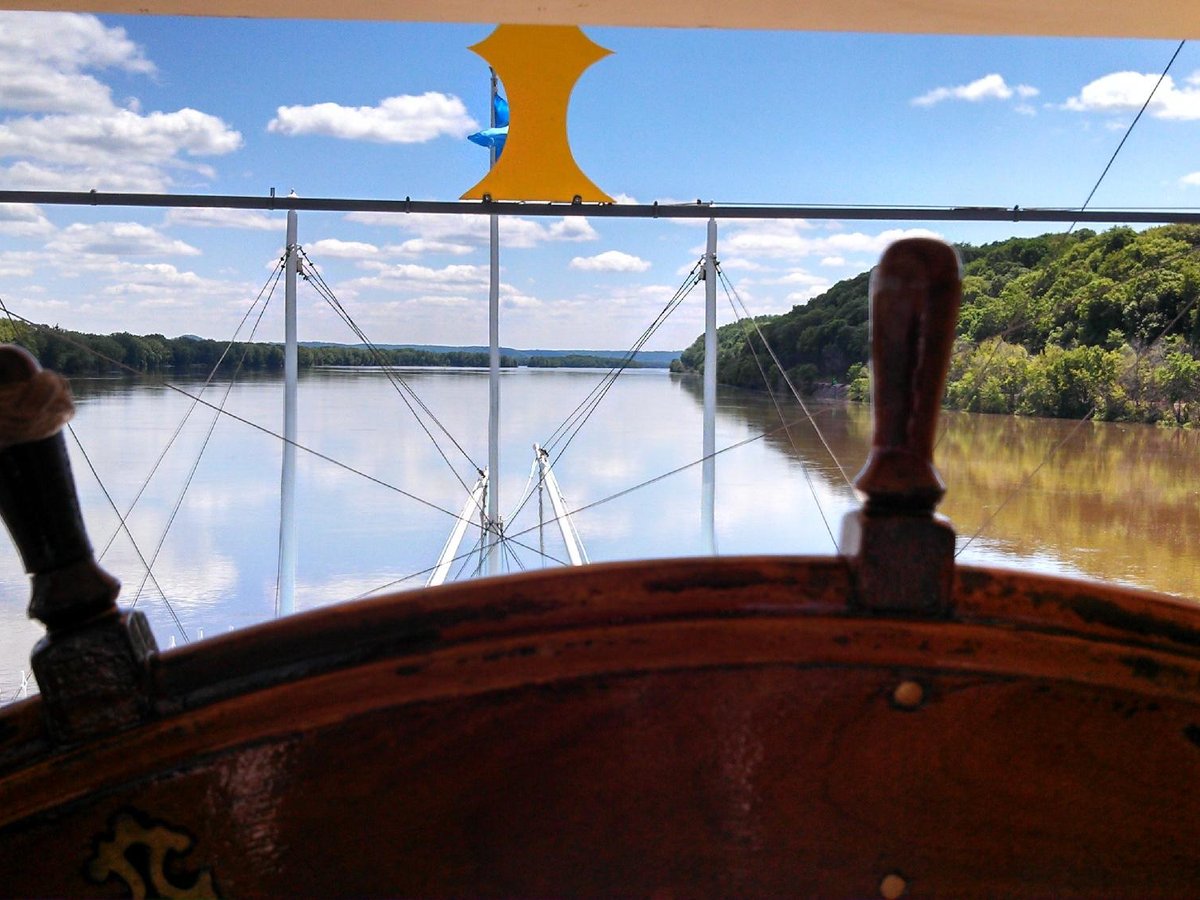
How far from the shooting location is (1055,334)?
419 cm

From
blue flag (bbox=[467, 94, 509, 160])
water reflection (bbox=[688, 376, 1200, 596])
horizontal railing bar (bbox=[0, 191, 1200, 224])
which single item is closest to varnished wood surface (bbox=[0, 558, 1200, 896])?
horizontal railing bar (bbox=[0, 191, 1200, 224])

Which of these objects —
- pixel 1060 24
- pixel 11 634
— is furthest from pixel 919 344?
pixel 11 634

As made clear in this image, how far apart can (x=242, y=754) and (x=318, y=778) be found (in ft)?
0.10

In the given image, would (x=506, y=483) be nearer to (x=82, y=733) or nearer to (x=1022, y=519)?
(x=1022, y=519)

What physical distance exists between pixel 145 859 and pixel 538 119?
6.96ft

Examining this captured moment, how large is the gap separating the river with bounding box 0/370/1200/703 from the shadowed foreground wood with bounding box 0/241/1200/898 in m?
2.16

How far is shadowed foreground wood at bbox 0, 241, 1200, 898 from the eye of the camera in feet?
1.23

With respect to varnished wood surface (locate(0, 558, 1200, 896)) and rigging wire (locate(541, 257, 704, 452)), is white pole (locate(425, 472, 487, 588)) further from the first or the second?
varnished wood surface (locate(0, 558, 1200, 896))

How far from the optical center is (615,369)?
2.94 metres

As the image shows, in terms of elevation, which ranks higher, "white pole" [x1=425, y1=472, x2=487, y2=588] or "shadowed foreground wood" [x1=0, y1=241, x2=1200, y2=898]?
"shadowed foreground wood" [x1=0, y1=241, x2=1200, y2=898]

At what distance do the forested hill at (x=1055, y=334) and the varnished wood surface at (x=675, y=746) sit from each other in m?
2.18

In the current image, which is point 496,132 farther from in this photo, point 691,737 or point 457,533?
point 691,737

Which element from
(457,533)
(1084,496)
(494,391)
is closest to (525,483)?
(457,533)

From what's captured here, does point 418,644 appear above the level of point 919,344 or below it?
below
